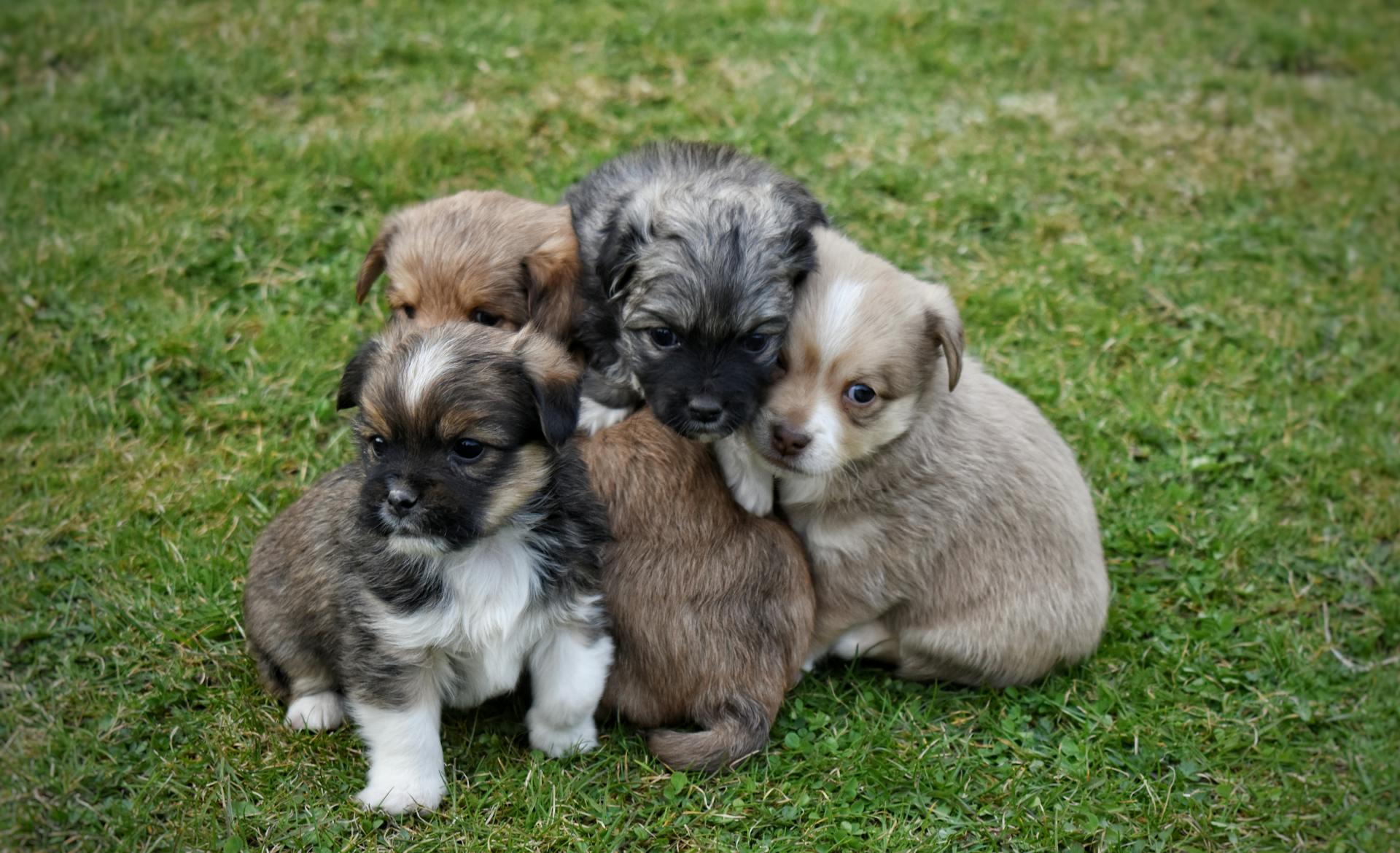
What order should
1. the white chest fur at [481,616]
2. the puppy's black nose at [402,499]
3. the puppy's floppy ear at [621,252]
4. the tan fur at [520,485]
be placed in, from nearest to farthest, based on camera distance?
the puppy's black nose at [402,499] → the tan fur at [520,485] → the white chest fur at [481,616] → the puppy's floppy ear at [621,252]

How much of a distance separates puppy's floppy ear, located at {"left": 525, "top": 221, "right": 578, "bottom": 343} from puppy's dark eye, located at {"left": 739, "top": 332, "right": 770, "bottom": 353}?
0.77 m

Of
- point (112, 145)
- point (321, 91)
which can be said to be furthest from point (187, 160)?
point (321, 91)

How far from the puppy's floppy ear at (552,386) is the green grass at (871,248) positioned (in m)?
1.25

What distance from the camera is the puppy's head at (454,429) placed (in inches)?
135

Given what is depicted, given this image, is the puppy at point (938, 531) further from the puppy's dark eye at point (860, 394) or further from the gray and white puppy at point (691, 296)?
the gray and white puppy at point (691, 296)

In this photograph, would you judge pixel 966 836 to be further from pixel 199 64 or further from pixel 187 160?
pixel 199 64

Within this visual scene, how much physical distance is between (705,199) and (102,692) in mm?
2831

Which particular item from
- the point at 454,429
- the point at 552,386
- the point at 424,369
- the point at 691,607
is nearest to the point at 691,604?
the point at 691,607

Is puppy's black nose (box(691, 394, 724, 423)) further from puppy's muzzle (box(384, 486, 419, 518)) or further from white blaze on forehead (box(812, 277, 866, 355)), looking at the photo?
puppy's muzzle (box(384, 486, 419, 518))

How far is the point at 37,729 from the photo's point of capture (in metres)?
4.05

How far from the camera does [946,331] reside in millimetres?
4211

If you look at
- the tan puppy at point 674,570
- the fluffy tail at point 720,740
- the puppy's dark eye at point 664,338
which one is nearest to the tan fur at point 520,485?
the tan puppy at point 674,570

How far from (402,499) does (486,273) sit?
1.32m

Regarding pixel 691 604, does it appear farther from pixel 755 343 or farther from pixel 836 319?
pixel 836 319
